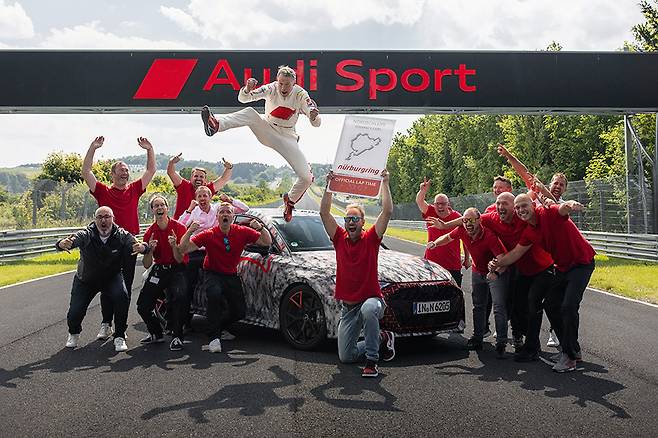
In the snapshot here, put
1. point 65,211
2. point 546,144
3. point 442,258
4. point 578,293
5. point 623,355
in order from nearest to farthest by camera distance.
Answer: point 578,293 → point 623,355 → point 442,258 → point 65,211 → point 546,144

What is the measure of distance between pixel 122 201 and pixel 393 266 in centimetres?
370

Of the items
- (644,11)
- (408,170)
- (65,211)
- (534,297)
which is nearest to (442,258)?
(534,297)

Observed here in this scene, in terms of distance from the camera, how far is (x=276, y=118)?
7.68 m

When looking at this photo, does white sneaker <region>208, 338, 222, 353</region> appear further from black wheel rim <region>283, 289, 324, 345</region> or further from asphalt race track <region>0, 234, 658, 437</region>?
black wheel rim <region>283, 289, 324, 345</region>

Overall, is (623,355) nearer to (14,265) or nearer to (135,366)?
(135,366)

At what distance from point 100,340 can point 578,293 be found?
19.0 feet

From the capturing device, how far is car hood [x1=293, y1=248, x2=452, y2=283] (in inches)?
311

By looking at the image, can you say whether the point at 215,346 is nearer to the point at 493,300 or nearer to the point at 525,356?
the point at 493,300

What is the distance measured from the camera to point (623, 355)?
7.98m

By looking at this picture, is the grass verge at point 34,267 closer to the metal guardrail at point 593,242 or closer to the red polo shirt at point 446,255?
the metal guardrail at point 593,242

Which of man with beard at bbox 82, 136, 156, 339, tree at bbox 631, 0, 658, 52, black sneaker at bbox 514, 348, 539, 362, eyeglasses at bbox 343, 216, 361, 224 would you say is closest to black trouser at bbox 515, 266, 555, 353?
black sneaker at bbox 514, 348, 539, 362

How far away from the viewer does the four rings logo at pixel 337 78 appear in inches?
787

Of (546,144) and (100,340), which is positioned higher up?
(546,144)

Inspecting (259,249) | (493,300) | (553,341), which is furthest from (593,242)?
(259,249)
